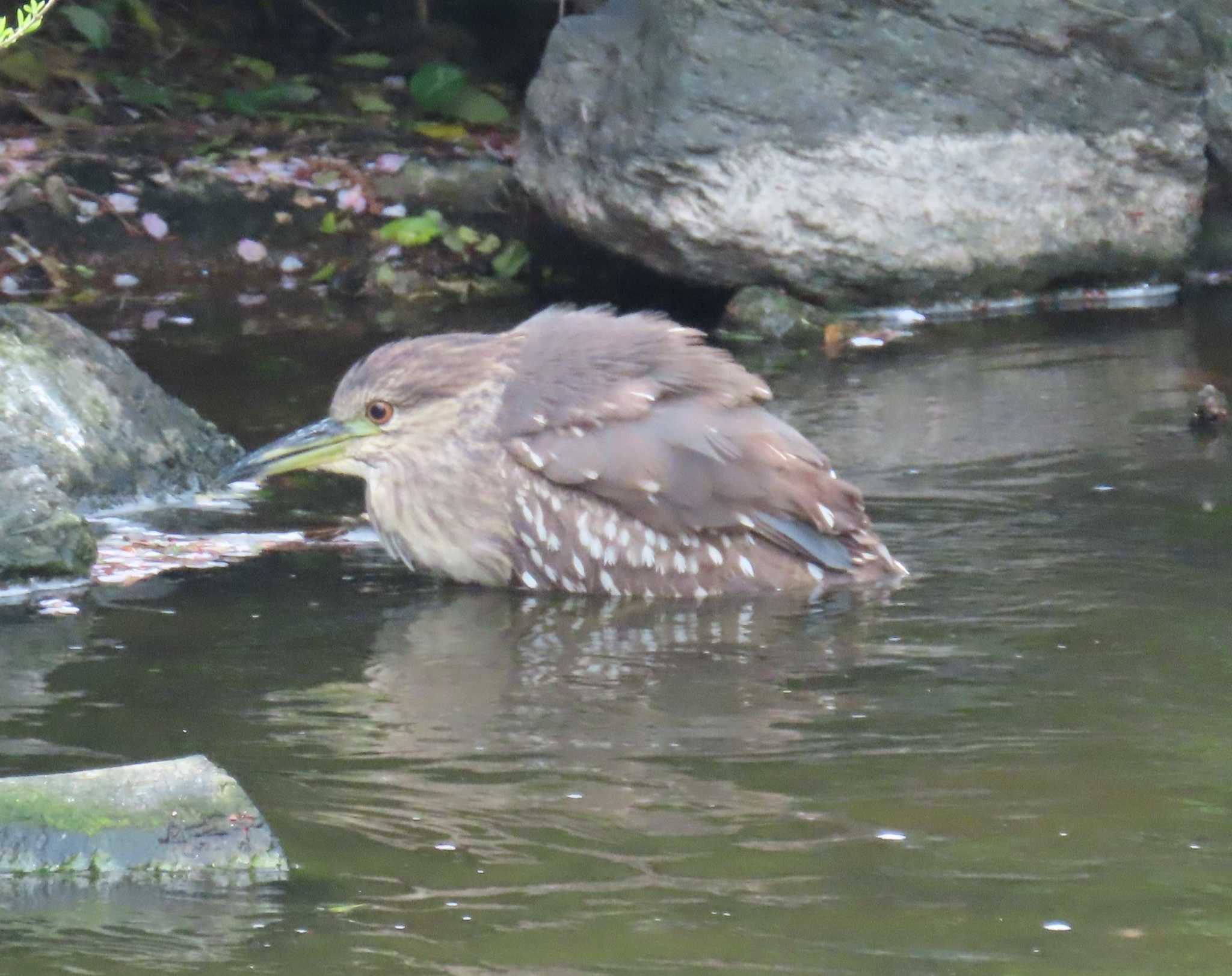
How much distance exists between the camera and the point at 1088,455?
8.11 meters

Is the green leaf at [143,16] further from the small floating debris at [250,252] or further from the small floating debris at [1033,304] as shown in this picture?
the small floating debris at [1033,304]

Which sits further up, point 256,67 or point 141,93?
point 256,67

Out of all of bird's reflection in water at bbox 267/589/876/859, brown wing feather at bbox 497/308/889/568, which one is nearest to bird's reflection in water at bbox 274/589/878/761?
bird's reflection in water at bbox 267/589/876/859

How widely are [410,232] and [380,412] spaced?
566 centimetres

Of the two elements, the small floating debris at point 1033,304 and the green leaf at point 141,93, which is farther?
the green leaf at point 141,93

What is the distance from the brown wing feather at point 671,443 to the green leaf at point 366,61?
336 inches

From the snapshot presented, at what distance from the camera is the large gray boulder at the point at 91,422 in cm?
750

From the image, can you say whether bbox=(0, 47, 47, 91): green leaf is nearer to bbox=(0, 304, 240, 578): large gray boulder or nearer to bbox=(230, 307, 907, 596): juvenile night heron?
bbox=(0, 304, 240, 578): large gray boulder

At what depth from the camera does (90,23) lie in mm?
13406

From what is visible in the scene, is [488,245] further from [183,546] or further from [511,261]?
[183,546]

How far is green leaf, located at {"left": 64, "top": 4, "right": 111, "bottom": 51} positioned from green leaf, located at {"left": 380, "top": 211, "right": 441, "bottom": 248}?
253cm

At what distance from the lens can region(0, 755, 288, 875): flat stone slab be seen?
4.02 m

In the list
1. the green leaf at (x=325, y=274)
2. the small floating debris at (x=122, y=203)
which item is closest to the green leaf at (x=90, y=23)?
the small floating debris at (x=122, y=203)

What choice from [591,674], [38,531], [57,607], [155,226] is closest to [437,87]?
[155,226]
